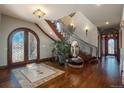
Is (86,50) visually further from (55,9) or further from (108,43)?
(108,43)

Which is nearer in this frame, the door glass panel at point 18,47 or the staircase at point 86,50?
the door glass panel at point 18,47

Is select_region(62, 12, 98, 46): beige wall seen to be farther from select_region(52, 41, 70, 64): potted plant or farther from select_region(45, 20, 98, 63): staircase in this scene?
select_region(52, 41, 70, 64): potted plant

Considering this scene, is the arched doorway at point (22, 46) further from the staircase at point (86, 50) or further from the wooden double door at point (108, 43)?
the wooden double door at point (108, 43)

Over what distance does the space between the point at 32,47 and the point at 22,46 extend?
0.88 m

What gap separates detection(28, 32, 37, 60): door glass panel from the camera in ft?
20.8

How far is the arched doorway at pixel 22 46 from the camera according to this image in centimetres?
501

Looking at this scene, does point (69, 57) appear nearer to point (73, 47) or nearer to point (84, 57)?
point (73, 47)

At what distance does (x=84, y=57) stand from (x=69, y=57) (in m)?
1.13

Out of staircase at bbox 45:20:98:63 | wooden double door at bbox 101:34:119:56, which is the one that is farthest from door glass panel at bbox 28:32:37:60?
wooden double door at bbox 101:34:119:56

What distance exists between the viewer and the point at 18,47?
545cm

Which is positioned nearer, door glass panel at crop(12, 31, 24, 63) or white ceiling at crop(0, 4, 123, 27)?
white ceiling at crop(0, 4, 123, 27)

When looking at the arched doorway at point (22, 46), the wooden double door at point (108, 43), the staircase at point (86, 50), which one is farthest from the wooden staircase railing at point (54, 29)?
the wooden double door at point (108, 43)
